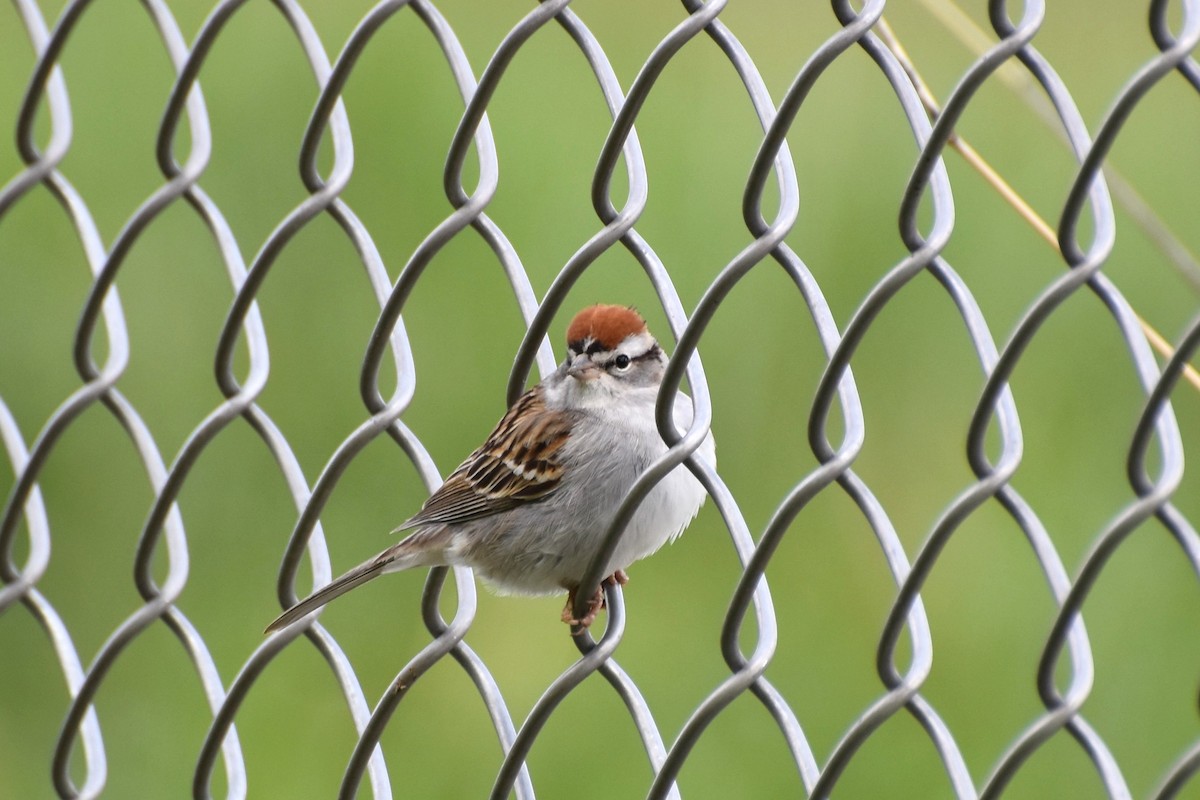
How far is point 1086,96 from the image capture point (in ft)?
12.1

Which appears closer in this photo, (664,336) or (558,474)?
(558,474)

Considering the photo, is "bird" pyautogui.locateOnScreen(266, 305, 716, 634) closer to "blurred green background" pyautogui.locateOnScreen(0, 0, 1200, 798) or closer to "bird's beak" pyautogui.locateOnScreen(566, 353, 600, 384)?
"bird's beak" pyautogui.locateOnScreen(566, 353, 600, 384)

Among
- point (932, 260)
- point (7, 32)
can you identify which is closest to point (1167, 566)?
point (932, 260)

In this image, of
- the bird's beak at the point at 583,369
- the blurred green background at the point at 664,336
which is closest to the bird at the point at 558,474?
the bird's beak at the point at 583,369

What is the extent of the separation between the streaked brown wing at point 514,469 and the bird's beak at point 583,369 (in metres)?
0.06

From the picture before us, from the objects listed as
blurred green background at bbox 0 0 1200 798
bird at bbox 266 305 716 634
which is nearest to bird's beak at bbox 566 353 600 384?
bird at bbox 266 305 716 634

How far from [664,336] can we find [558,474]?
1028mm

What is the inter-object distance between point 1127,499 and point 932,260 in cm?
216

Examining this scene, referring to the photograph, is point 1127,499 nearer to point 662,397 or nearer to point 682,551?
point 682,551

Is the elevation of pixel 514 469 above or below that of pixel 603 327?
below

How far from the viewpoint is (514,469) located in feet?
7.21

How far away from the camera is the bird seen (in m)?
2.07

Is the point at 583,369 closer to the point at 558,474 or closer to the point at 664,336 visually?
the point at 558,474

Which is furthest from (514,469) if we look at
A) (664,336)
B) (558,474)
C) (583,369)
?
(664,336)
